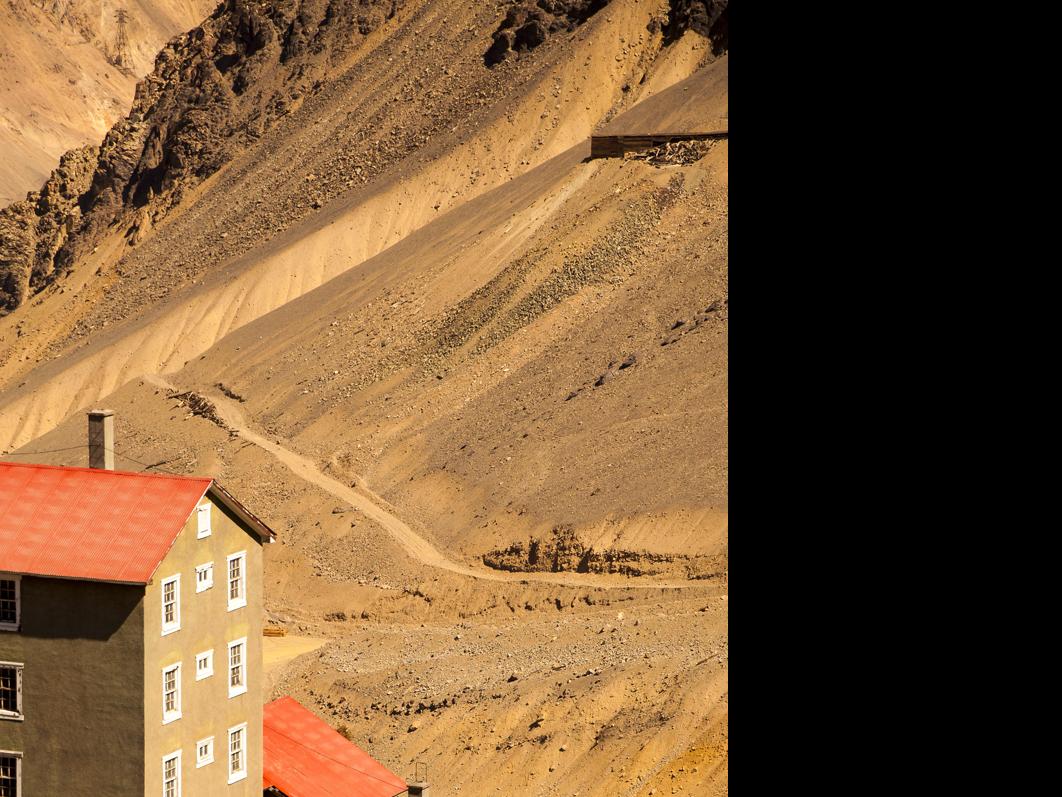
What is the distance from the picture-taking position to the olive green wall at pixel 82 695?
30688mm

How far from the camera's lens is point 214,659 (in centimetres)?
3331

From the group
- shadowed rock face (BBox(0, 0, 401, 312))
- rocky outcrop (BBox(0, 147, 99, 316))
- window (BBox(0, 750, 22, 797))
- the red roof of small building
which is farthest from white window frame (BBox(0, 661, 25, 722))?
rocky outcrop (BBox(0, 147, 99, 316))

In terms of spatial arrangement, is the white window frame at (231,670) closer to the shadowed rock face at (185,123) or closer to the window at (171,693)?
the window at (171,693)

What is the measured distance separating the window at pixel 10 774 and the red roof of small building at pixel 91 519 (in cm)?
317

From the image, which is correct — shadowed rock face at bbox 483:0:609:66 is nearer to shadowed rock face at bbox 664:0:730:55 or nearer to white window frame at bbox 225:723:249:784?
shadowed rock face at bbox 664:0:730:55

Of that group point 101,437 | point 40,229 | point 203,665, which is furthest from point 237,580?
point 40,229

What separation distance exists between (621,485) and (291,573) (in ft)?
39.3

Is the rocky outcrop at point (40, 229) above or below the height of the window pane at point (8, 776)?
above

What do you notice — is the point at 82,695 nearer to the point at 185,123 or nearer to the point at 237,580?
the point at 237,580

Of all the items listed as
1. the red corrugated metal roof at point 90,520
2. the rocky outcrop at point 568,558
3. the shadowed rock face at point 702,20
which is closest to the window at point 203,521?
the red corrugated metal roof at point 90,520
